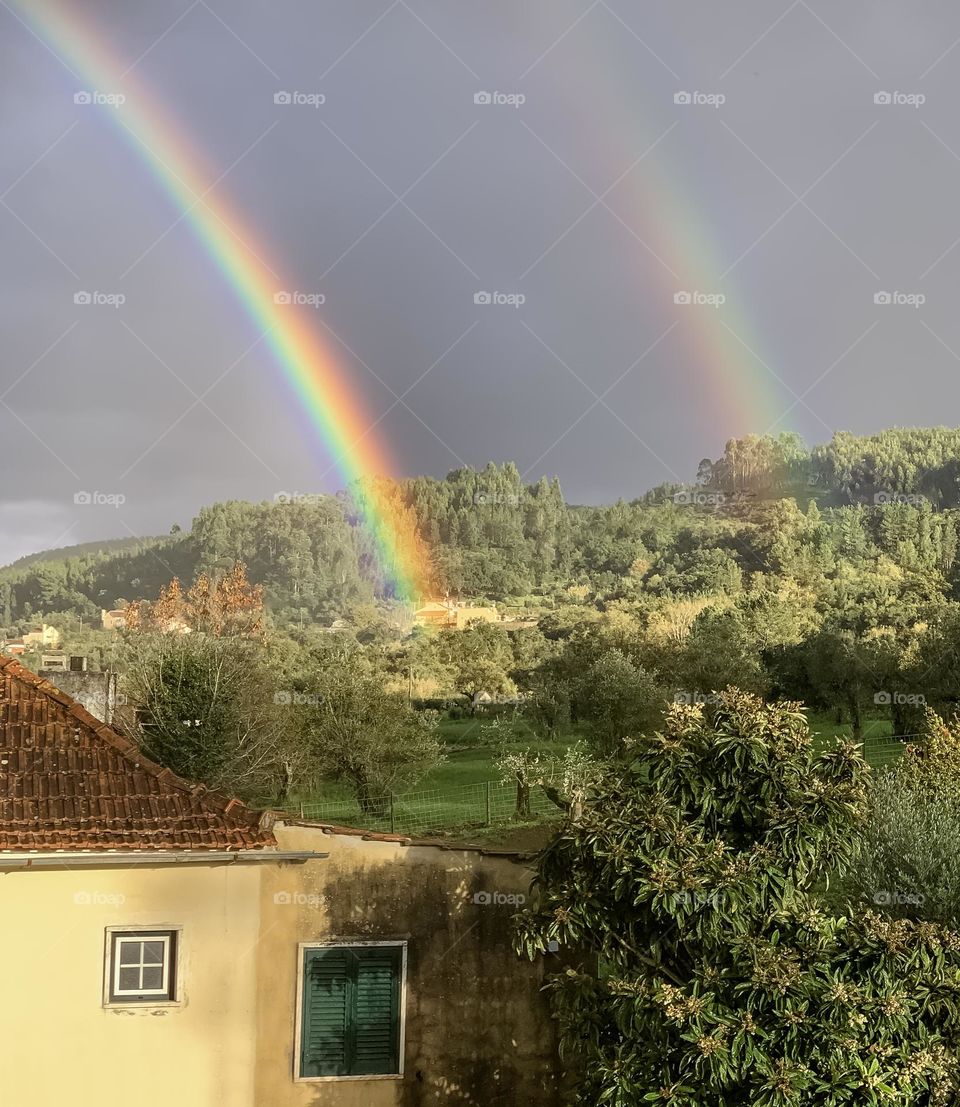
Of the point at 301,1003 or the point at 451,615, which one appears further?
the point at 451,615

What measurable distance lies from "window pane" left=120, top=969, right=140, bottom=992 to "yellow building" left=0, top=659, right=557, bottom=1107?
0.06 feet

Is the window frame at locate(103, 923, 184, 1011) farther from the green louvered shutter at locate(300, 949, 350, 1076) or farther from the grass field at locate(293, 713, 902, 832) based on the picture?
the grass field at locate(293, 713, 902, 832)

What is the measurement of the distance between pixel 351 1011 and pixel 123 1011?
2.22m

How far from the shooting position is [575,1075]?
12.1m

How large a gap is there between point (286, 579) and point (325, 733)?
59.5m

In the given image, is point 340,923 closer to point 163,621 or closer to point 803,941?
point 803,941

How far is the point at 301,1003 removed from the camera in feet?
38.6

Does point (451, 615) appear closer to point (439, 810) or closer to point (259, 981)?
point (439, 810)

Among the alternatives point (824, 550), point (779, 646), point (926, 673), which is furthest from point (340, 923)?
point (824, 550)

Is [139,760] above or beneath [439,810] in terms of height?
above

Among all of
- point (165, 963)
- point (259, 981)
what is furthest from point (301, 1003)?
point (165, 963)

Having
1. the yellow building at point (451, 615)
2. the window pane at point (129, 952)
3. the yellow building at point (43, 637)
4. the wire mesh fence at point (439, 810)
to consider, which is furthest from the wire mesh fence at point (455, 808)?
the yellow building at point (451, 615)

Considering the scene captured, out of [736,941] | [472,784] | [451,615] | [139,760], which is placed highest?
[451,615]

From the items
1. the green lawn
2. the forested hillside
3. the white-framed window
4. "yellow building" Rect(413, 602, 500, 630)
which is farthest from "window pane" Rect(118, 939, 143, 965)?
"yellow building" Rect(413, 602, 500, 630)
